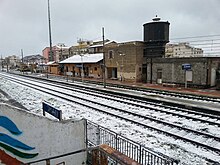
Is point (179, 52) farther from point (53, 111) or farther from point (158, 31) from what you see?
point (53, 111)

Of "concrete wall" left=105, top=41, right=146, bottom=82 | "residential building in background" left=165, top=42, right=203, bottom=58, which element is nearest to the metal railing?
"concrete wall" left=105, top=41, right=146, bottom=82

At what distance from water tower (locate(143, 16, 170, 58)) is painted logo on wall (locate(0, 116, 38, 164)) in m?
26.4

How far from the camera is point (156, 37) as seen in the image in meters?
30.9

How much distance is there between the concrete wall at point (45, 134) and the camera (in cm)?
486

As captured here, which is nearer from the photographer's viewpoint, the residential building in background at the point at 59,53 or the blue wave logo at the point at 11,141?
the blue wave logo at the point at 11,141

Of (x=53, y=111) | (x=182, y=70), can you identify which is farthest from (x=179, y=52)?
(x=53, y=111)

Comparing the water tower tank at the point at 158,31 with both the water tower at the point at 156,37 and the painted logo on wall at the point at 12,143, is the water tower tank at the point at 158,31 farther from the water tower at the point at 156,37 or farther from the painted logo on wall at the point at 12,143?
the painted logo on wall at the point at 12,143

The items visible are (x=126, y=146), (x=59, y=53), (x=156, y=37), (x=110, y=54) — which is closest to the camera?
(x=126, y=146)

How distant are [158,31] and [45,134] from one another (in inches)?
1135

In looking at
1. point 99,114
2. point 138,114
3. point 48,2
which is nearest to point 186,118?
point 138,114

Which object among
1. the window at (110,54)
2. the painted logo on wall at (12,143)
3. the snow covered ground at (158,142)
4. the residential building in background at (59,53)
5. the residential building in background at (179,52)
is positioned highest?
the residential building in background at (59,53)

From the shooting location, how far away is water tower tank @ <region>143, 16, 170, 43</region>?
30881 mm

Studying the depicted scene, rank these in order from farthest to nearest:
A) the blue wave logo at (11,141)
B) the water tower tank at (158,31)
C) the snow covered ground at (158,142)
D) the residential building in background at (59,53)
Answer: the residential building in background at (59,53)
the water tower tank at (158,31)
the snow covered ground at (158,142)
the blue wave logo at (11,141)

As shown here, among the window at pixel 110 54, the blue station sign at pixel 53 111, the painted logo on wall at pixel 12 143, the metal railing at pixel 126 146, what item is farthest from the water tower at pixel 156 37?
the painted logo on wall at pixel 12 143
